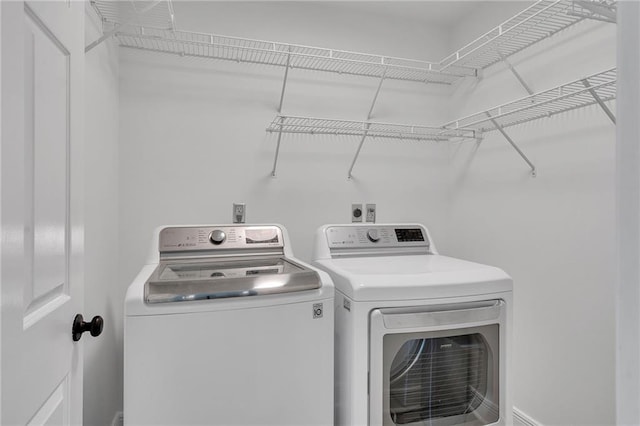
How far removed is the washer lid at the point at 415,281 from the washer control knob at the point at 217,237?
0.58 m

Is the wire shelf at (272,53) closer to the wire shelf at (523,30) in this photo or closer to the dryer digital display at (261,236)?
the wire shelf at (523,30)

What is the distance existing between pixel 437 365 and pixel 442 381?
78 millimetres

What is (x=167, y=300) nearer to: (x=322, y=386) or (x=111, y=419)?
(x=322, y=386)

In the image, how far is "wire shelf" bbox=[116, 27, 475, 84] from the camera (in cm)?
183

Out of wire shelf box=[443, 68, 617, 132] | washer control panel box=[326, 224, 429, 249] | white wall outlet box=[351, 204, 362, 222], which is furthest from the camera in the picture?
white wall outlet box=[351, 204, 362, 222]

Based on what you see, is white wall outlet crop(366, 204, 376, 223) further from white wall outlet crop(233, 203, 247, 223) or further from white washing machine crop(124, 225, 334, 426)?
white washing machine crop(124, 225, 334, 426)

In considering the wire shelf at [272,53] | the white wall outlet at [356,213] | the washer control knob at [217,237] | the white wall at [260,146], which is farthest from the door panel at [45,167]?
the white wall outlet at [356,213]

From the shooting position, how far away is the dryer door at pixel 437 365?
4.36 ft

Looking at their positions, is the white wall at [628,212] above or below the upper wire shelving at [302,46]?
below

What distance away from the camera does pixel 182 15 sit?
2.05 m

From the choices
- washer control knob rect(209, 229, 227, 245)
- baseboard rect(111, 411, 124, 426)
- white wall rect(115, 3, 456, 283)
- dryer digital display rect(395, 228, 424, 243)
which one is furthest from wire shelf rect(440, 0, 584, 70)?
baseboard rect(111, 411, 124, 426)

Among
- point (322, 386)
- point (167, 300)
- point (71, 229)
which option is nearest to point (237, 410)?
point (322, 386)

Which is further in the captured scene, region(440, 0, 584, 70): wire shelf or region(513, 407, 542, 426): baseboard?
region(513, 407, 542, 426): baseboard

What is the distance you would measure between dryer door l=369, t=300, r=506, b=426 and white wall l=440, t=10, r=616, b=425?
1.64 ft
